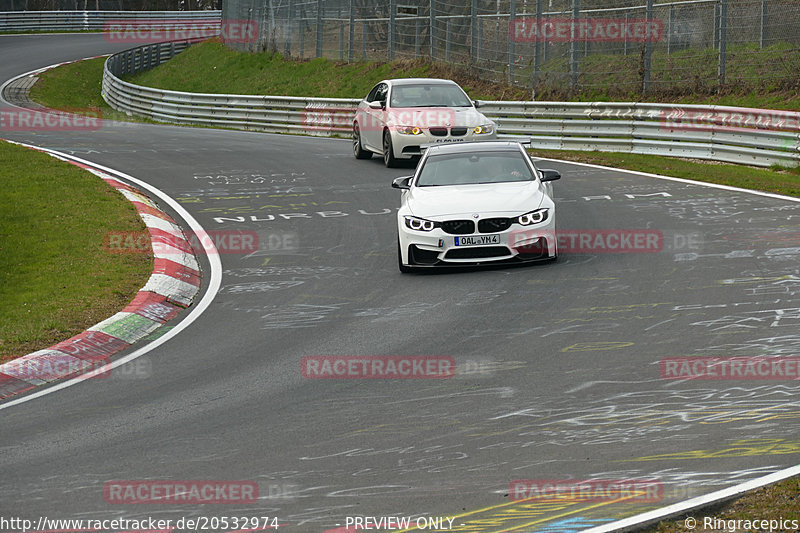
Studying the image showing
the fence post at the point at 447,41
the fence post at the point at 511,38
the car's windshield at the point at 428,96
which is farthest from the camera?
the fence post at the point at 447,41

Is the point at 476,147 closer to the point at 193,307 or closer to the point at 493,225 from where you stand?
the point at 493,225

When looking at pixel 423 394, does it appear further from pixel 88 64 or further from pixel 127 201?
pixel 88 64

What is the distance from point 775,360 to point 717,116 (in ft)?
44.3

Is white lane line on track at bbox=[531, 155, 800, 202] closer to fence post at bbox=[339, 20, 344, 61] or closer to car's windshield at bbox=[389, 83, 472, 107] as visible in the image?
car's windshield at bbox=[389, 83, 472, 107]

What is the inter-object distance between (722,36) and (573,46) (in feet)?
14.9

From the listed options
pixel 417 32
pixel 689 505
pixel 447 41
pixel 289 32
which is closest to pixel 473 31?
pixel 447 41

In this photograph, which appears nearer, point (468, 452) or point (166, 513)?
point (166, 513)

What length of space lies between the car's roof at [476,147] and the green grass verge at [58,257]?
3.95 m

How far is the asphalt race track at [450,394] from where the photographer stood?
20.5 feet

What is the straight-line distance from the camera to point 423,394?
8.09 metres

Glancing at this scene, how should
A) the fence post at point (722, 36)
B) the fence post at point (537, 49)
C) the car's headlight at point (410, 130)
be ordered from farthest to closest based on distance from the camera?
1. the fence post at point (537, 49)
2. the fence post at point (722, 36)
3. the car's headlight at point (410, 130)

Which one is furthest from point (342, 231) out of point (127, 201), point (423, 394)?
point (423, 394)

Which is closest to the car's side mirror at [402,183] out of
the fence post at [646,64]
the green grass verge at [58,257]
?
the green grass verge at [58,257]

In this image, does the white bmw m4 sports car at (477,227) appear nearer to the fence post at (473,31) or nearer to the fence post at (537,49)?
the fence post at (537,49)
